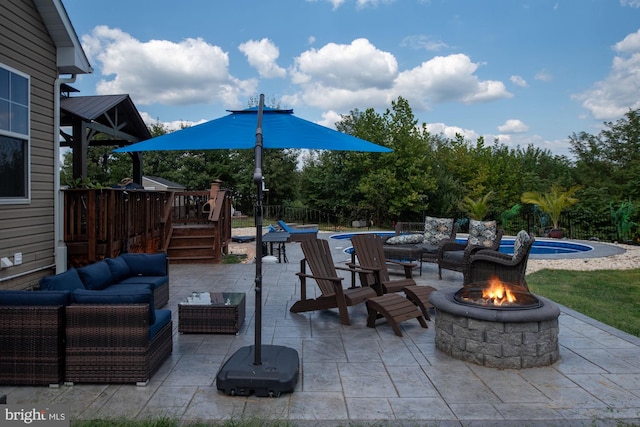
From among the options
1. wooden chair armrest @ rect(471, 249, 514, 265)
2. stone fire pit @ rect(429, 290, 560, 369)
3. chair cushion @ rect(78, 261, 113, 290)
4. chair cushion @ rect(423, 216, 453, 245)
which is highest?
chair cushion @ rect(423, 216, 453, 245)

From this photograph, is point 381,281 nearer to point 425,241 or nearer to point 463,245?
point 463,245

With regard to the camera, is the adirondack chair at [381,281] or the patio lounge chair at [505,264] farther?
the patio lounge chair at [505,264]

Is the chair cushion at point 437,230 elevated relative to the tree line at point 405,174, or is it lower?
lower

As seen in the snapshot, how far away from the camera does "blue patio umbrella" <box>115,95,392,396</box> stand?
10.6 feet

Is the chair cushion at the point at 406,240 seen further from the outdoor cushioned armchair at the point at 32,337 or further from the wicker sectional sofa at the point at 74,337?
the outdoor cushioned armchair at the point at 32,337

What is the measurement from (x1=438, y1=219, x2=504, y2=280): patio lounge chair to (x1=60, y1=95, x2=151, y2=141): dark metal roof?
22.8 feet

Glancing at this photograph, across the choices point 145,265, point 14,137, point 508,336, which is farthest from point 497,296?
point 14,137

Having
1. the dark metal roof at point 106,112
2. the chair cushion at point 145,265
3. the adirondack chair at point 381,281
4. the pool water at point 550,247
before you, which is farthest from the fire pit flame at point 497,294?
the pool water at point 550,247

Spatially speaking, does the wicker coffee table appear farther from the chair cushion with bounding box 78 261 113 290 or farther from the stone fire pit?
the stone fire pit

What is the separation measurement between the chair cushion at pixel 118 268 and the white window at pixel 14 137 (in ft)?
4.45

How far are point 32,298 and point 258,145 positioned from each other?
6.70 ft

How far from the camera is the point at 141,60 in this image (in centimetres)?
1565

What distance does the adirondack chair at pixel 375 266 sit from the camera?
5.77 metres

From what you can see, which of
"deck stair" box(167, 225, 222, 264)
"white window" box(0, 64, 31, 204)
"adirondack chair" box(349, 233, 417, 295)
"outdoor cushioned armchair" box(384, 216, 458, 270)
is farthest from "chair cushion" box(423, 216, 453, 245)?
"white window" box(0, 64, 31, 204)
